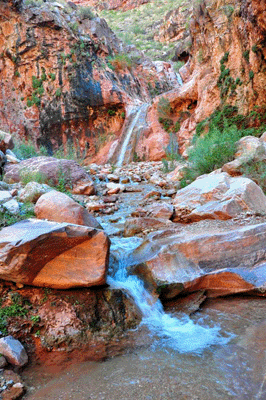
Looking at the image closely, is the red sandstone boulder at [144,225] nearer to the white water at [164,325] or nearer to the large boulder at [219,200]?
the large boulder at [219,200]

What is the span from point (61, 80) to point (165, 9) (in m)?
24.6

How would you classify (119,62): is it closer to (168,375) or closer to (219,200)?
(219,200)

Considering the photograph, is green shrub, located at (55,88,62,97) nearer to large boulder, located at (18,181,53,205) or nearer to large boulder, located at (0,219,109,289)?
large boulder, located at (18,181,53,205)

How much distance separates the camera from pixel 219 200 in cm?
507

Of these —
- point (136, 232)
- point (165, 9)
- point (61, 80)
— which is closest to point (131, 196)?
point (136, 232)

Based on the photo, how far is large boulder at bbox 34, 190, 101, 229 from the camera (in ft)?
12.5

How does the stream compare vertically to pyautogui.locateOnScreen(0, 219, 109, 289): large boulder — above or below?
below

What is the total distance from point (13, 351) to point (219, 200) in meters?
3.95

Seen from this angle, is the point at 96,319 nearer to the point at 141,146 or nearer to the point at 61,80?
the point at 141,146

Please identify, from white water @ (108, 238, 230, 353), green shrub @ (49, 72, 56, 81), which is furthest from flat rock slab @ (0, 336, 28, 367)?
green shrub @ (49, 72, 56, 81)

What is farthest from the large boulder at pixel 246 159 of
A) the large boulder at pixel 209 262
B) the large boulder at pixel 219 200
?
the large boulder at pixel 209 262

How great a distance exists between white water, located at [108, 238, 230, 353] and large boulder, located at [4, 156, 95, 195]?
389cm

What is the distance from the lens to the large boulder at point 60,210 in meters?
3.81

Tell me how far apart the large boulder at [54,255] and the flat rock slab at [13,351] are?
588mm
